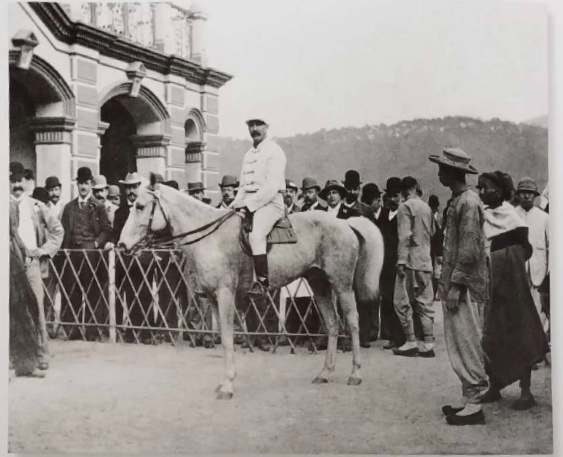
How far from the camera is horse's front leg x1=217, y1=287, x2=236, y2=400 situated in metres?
3.90

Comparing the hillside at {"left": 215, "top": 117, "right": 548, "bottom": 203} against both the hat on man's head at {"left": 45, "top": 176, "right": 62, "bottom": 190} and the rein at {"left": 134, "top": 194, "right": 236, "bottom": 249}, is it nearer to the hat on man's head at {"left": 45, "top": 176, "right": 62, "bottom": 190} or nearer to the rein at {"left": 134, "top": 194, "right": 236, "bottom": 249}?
the rein at {"left": 134, "top": 194, "right": 236, "bottom": 249}

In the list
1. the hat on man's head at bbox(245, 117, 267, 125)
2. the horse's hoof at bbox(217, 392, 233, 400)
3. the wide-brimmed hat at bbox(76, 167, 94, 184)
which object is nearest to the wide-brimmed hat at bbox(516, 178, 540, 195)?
the hat on man's head at bbox(245, 117, 267, 125)

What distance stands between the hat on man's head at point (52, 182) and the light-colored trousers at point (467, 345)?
2061 mm

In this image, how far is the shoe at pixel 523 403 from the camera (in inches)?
157

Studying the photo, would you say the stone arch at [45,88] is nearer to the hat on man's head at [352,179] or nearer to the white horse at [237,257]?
the white horse at [237,257]

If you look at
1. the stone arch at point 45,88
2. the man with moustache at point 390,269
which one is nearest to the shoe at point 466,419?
the man with moustache at point 390,269

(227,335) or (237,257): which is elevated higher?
(237,257)

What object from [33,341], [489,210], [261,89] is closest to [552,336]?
[489,210]

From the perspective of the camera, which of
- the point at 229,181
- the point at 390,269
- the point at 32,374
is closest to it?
the point at 32,374

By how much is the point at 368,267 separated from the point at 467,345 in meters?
0.64

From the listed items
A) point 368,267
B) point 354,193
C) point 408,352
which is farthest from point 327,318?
point 354,193

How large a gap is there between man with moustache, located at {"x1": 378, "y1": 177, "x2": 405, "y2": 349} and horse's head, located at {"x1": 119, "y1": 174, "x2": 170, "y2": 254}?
3.77ft

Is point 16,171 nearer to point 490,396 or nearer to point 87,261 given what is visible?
point 87,261

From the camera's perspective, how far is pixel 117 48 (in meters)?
4.03
